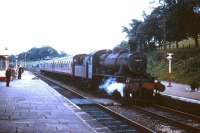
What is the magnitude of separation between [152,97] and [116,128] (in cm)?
855

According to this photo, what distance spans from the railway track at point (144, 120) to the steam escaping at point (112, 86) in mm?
2168

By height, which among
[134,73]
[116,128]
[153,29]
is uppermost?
[153,29]

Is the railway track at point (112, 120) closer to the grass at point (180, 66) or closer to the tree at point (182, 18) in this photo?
the grass at point (180, 66)

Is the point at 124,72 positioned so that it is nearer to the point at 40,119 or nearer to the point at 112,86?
the point at 112,86

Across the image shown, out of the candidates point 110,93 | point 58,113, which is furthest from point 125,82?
point 58,113

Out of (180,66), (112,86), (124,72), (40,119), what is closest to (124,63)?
(124,72)

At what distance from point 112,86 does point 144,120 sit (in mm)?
7590

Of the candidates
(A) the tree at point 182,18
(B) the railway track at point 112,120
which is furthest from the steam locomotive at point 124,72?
(A) the tree at point 182,18

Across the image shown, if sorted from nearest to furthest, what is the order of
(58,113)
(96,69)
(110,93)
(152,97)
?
(58,113)
(152,97)
(110,93)
(96,69)

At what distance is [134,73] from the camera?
2106 centimetres

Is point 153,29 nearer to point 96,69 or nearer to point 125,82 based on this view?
point 96,69

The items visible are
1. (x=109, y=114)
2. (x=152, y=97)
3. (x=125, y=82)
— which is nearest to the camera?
(x=109, y=114)

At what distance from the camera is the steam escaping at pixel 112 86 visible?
69.2 ft

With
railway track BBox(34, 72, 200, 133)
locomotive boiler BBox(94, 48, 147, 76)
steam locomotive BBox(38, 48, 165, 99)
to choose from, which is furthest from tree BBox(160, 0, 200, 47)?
railway track BBox(34, 72, 200, 133)
